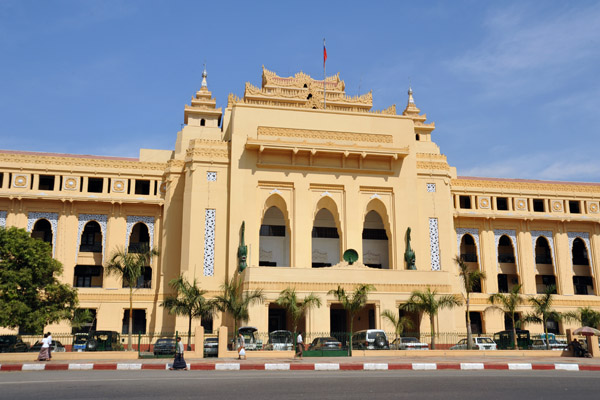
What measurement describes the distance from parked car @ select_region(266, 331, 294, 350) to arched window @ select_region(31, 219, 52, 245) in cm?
1937

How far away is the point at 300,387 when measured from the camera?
1321cm

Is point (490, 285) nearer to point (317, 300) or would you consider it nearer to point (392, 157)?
point (392, 157)

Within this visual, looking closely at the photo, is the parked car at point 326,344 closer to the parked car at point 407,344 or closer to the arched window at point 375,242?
the parked car at point 407,344

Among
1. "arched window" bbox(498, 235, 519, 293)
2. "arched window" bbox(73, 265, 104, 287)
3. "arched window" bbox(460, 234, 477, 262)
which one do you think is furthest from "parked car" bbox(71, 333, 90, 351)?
"arched window" bbox(498, 235, 519, 293)

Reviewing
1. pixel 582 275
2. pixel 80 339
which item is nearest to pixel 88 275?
pixel 80 339

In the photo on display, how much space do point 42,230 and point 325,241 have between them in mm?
19216

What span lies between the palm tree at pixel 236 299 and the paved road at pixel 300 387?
14.0 m

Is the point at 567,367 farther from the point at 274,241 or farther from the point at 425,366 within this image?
the point at 274,241

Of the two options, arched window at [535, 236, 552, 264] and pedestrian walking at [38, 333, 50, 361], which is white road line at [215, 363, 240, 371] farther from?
arched window at [535, 236, 552, 264]

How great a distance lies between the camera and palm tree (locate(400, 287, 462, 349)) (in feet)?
103

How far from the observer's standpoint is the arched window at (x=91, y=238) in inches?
1563

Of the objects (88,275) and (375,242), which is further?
(375,242)

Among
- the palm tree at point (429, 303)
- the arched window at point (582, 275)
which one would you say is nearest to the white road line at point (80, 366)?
the palm tree at point (429, 303)

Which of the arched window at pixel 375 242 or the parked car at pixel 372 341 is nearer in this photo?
the parked car at pixel 372 341
